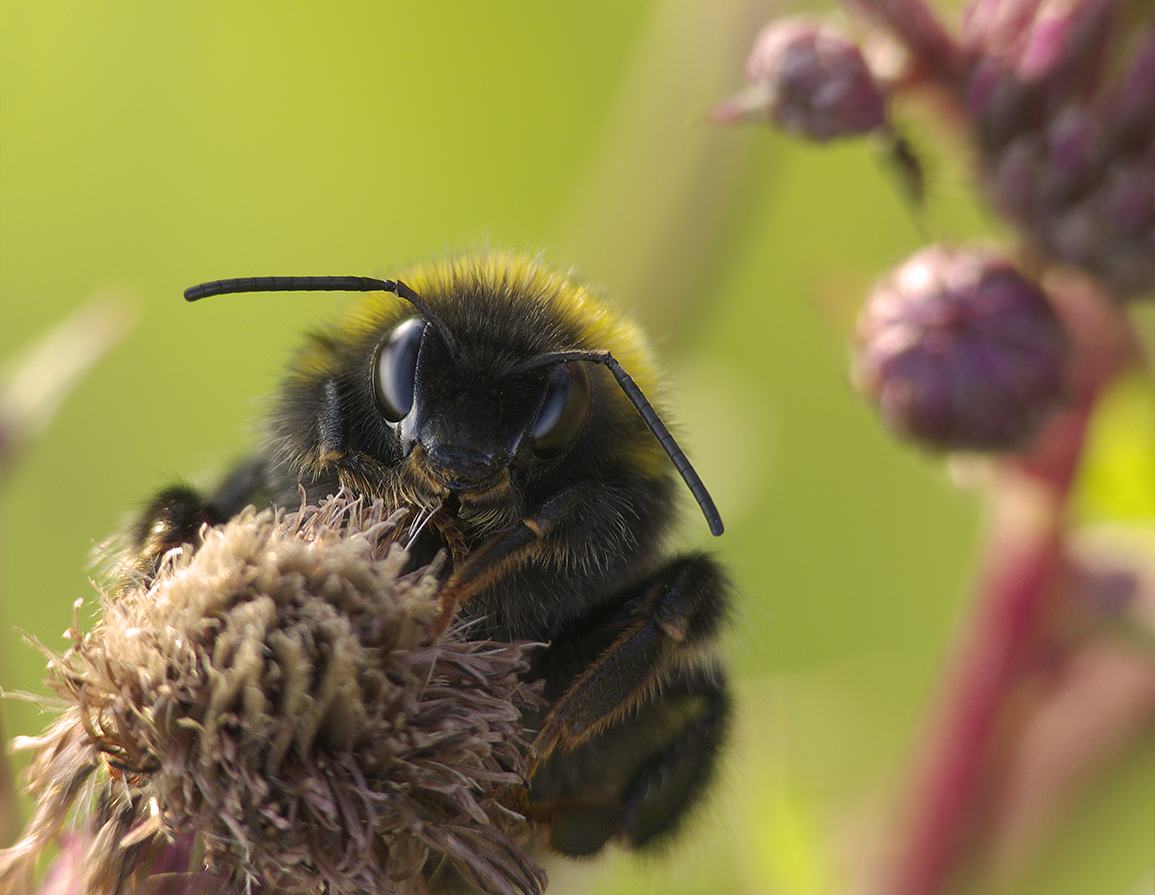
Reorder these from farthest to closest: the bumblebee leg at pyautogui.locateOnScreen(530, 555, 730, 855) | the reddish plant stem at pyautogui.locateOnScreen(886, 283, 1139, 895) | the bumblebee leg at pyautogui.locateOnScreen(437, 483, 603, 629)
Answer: the reddish plant stem at pyautogui.locateOnScreen(886, 283, 1139, 895), the bumblebee leg at pyautogui.locateOnScreen(530, 555, 730, 855), the bumblebee leg at pyautogui.locateOnScreen(437, 483, 603, 629)

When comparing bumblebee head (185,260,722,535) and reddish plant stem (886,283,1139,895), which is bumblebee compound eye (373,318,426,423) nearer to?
bumblebee head (185,260,722,535)

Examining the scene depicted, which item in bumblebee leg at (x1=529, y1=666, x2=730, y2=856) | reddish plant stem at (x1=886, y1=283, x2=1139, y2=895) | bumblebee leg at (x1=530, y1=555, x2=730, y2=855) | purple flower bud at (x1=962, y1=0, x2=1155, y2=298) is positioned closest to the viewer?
bumblebee leg at (x1=530, y1=555, x2=730, y2=855)

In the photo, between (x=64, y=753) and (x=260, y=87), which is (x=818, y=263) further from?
(x=260, y=87)

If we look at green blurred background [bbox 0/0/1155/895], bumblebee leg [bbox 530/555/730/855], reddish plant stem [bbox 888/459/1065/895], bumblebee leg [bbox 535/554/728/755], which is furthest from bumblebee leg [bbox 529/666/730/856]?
green blurred background [bbox 0/0/1155/895]

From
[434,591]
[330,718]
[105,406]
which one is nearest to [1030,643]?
[434,591]

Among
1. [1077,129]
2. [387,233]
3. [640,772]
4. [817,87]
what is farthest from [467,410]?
[387,233]

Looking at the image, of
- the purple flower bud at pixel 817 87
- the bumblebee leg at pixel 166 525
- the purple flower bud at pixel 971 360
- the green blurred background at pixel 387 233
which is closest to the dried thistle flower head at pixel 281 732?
the bumblebee leg at pixel 166 525

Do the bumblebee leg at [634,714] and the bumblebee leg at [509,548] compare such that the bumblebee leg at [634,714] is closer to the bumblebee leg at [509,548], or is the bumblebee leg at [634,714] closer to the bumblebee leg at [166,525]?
the bumblebee leg at [509,548]
